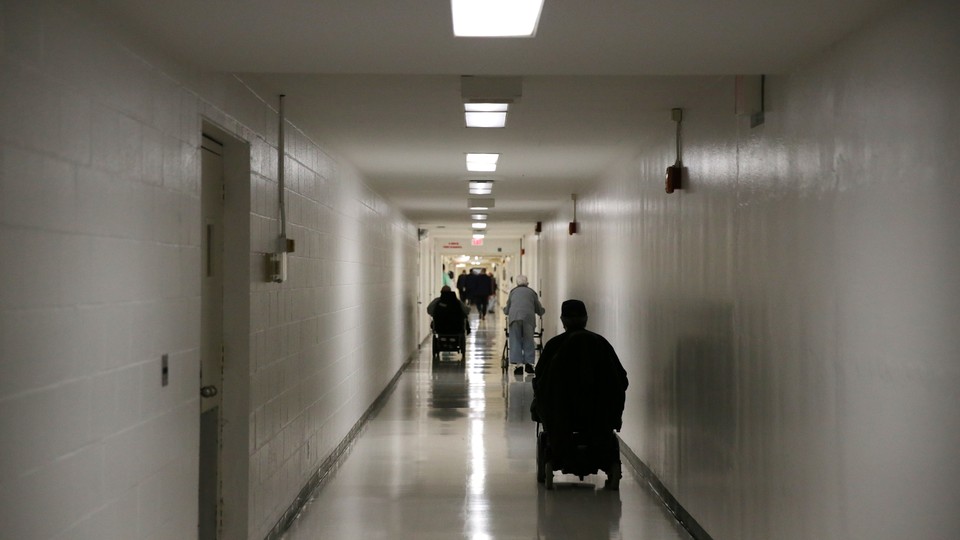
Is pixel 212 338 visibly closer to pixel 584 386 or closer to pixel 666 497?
pixel 584 386

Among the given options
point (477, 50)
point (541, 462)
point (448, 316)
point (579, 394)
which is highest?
point (477, 50)

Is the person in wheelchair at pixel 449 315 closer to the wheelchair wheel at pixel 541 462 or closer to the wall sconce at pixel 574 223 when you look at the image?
the wall sconce at pixel 574 223

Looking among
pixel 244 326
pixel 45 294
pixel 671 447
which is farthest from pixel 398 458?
pixel 45 294

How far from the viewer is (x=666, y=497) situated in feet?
18.6

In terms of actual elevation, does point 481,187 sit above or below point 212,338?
above

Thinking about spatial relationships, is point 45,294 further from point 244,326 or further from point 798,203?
point 798,203

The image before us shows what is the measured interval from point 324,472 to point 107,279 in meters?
3.90

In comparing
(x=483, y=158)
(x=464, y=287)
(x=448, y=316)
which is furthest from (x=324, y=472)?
(x=464, y=287)

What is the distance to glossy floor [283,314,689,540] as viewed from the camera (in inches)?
199

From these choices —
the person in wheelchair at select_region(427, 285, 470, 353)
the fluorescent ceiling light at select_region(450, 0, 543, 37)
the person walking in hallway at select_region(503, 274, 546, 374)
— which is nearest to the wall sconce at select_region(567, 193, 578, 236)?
the person walking in hallway at select_region(503, 274, 546, 374)

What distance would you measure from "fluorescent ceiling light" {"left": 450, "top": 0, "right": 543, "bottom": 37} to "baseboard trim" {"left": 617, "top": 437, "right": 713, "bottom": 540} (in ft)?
9.30

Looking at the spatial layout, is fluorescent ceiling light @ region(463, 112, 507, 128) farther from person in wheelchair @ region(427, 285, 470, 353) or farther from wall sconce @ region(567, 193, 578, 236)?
person in wheelchair @ region(427, 285, 470, 353)

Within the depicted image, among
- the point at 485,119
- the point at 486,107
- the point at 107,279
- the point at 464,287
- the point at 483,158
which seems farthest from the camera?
the point at 464,287

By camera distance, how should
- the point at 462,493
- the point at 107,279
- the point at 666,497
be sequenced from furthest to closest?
1. the point at 462,493
2. the point at 666,497
3. the point at 107,279
